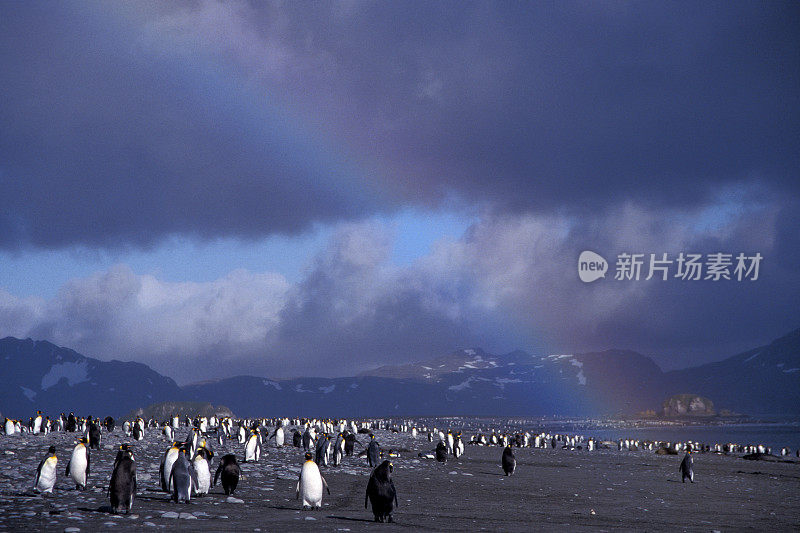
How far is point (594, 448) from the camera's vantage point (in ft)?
282

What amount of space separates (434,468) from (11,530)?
25.8 meters

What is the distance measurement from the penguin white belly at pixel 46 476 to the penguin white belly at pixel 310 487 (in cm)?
645

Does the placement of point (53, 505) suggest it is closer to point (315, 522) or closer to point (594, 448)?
point (315, 522)

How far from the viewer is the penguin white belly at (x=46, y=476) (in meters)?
18.6

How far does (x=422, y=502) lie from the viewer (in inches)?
863

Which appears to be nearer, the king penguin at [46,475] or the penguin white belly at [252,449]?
the king penguin at [46,475]

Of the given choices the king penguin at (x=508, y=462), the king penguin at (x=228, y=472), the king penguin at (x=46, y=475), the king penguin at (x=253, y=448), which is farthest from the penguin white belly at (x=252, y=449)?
the king penguin at (x=46, y=475)

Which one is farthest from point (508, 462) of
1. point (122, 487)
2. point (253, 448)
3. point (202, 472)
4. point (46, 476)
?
point (122, 487)

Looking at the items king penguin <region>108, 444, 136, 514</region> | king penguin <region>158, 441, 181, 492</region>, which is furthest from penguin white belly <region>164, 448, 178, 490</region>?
king penguin <region>108, 444, 136, 514</region>

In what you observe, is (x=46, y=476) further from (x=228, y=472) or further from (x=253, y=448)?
(x=253, y=448)

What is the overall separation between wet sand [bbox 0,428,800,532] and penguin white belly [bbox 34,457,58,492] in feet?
0.99

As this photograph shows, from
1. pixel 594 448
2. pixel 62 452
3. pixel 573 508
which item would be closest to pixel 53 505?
pixel 573 508

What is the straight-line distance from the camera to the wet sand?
15539 mm

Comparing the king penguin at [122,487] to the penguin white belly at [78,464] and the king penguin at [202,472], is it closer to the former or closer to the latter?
the king penguin at [202,472]
